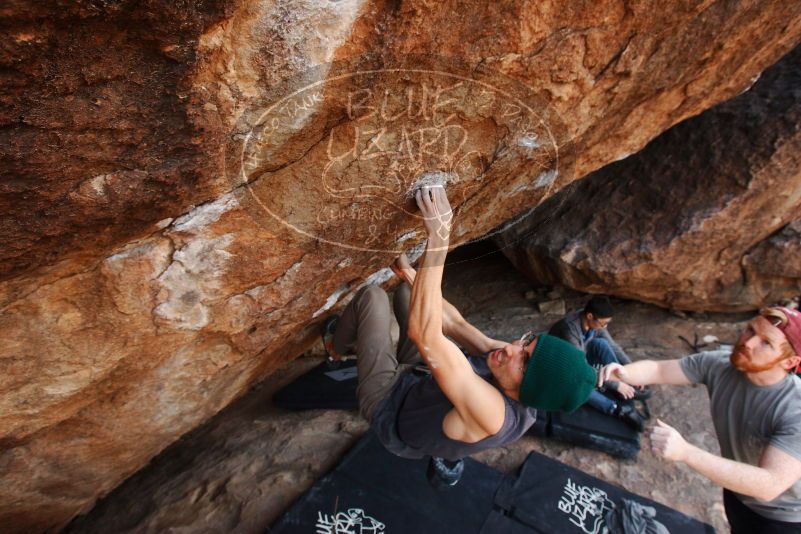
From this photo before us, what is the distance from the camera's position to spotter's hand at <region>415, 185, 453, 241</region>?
1.79 metres

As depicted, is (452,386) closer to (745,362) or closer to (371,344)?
(371,344)

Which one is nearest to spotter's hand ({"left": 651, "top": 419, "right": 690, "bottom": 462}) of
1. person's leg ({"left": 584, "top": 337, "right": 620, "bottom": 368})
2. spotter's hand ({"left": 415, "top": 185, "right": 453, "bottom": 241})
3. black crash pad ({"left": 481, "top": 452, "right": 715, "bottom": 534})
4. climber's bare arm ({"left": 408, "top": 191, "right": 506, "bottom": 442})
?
climber's bare arm ({"left": 408, "top": 191, "right": 506, "bottom": 442})

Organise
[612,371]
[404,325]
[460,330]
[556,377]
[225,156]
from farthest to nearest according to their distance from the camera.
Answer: [404,325], [460,330], [612,371], [556,377], [225,156]

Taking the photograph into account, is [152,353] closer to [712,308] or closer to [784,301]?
[712,308]

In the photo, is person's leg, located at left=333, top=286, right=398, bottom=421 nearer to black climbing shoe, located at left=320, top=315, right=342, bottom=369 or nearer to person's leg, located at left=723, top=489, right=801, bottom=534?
black climbing shoe, located at left=320, top=315, right=342, bottom=369

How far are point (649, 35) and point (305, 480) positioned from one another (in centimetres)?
301

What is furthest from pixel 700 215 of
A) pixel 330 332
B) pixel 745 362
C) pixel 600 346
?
pixel 330 332

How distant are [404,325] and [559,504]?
1.46 metres

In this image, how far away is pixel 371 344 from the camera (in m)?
2.56

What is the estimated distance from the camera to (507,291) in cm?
575

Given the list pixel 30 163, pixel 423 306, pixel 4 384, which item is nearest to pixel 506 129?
pixel 423 306

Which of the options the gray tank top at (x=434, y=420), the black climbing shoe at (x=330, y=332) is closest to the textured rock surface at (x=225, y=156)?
the black climbing shoe at (x=330, y=332)

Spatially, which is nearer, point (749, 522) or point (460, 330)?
point (749, 522)

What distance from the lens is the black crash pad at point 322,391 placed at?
3.72 meters
